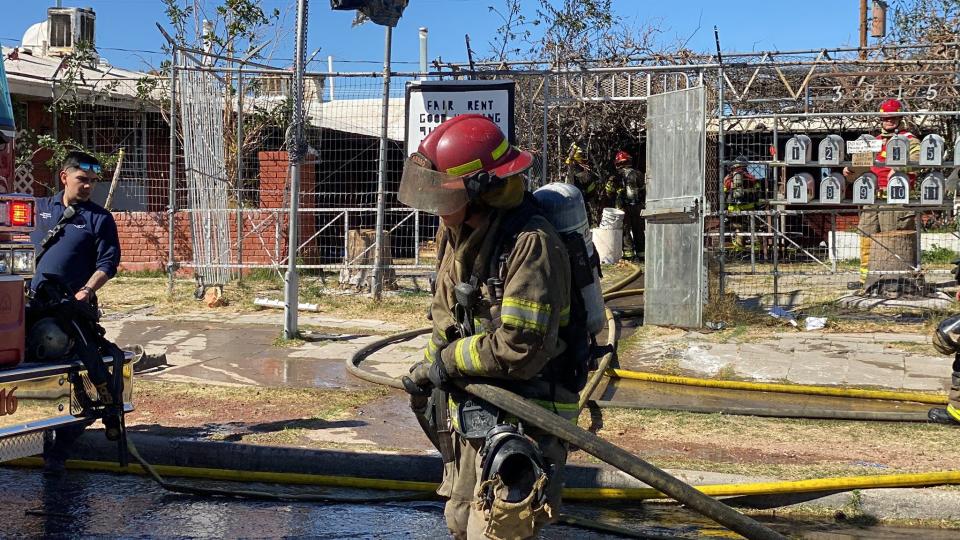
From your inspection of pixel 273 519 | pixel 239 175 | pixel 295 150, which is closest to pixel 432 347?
pixel 273 519

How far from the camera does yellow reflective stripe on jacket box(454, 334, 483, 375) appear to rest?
3.35 metres

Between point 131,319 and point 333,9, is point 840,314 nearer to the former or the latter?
point 333,9

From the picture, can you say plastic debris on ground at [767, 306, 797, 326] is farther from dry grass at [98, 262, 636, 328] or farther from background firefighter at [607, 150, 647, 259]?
background firefighter at [607, 150, 647, 259]

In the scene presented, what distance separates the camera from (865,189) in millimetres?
10617

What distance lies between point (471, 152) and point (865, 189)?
821 centimetres

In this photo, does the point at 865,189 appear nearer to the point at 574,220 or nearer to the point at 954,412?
the point at 954,412

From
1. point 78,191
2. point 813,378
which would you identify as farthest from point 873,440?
point 78,191

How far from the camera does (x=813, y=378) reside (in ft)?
27.2

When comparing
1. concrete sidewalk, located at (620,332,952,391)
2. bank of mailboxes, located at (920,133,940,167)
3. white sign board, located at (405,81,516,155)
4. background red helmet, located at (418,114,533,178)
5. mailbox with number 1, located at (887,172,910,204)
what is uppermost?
white sign board, located at (405,81,516,155)

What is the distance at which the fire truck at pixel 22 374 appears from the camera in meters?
4.68

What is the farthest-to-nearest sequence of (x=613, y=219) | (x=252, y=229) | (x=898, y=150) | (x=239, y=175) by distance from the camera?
(x=613, y=219)
(x=252, y=229)
(x=239, y=175)
(x=898, y=150)

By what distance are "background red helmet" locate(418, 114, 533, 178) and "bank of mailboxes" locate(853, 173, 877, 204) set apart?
799 centimetres

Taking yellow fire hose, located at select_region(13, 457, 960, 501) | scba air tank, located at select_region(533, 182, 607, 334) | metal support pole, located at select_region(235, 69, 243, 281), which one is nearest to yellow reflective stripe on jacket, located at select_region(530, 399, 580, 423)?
scba air tank, located at select_region(533, 182, 607, 334)

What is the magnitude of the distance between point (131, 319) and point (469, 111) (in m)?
4.93
